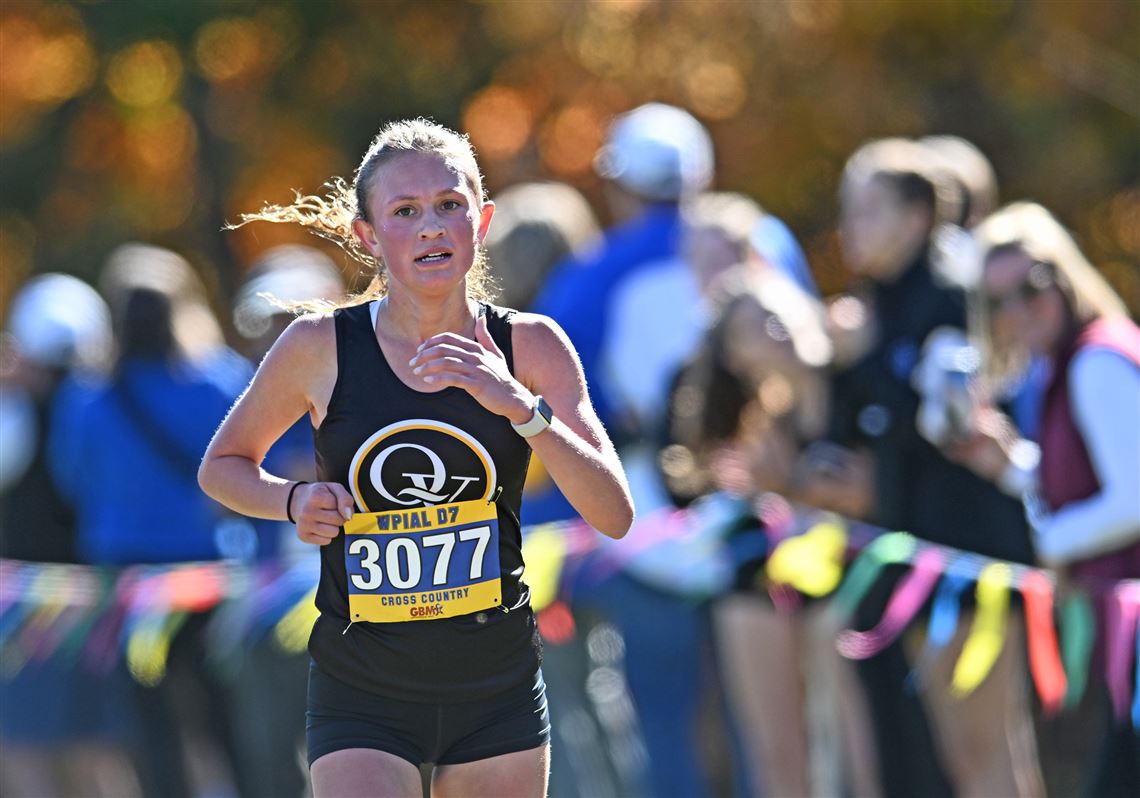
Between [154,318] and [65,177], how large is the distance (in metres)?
9.89

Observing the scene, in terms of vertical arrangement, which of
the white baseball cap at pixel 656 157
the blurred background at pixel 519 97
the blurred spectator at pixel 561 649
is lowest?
the blurred spectator at pixel 561 649

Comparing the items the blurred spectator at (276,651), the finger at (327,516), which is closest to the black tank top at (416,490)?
the finger at (327,516)

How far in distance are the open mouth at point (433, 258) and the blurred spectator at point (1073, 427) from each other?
85.2 inches

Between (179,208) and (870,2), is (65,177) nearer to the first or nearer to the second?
(179,208)

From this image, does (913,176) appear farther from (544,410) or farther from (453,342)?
(453,342)

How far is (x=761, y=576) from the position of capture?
19.8ft

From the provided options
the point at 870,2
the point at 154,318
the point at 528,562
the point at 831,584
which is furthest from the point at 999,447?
the point at 870,2

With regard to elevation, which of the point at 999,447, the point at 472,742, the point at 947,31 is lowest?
the point at 472,742

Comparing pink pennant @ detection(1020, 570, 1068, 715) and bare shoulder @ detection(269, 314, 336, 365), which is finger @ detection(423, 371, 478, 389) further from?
pink pennant @ detection(1020, 570, 1068, 715)

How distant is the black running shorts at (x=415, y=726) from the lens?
146 inches

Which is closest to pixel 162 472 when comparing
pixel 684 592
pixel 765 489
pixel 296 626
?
pixel 296 626

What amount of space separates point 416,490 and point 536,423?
0.94 ft

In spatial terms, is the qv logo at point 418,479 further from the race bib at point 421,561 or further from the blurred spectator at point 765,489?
the blurred spectator at point 765,489

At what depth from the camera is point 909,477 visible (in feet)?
18.7
